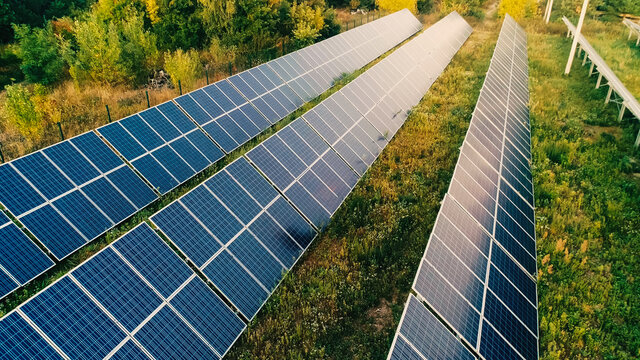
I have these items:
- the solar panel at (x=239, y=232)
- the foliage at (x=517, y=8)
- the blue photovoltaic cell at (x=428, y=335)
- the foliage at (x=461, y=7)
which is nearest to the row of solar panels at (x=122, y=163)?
the solar panel at (x=239, y=232)

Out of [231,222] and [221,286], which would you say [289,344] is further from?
[231,222]

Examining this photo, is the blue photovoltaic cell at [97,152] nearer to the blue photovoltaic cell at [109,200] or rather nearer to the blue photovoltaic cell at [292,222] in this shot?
the blue photovoltaic cell at [109,200]

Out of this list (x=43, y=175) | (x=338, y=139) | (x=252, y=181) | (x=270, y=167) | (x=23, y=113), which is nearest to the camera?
(x=43, y=175)

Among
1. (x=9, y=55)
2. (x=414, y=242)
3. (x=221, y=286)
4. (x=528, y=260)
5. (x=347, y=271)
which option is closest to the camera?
(x=221, y=286)

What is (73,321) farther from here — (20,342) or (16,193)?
(16,193)

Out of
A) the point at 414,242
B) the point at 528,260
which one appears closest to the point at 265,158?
the point at 414,242

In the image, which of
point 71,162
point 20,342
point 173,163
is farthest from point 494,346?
point 71,162
